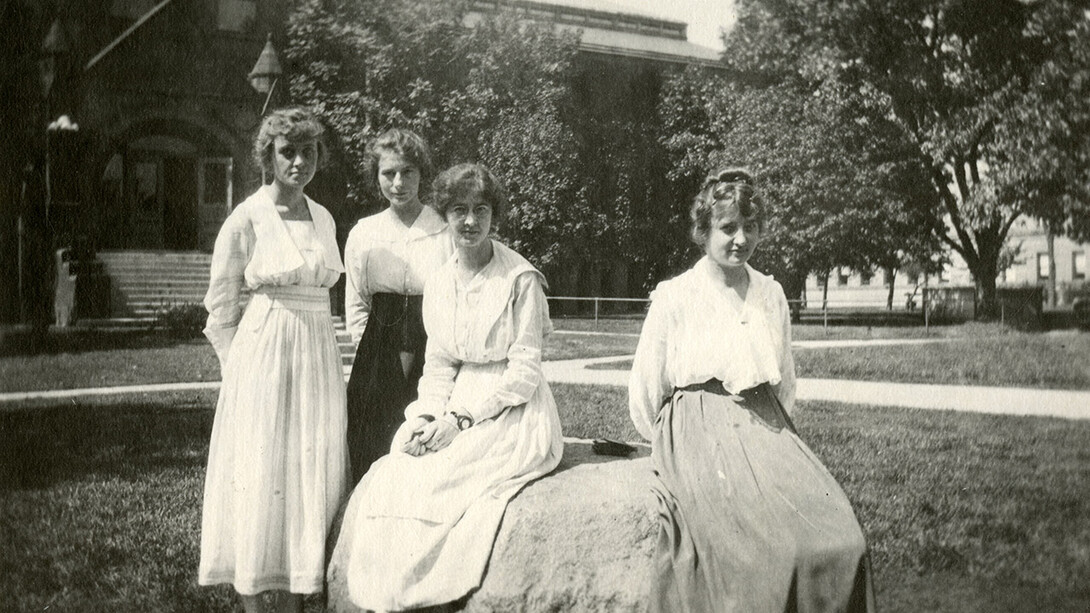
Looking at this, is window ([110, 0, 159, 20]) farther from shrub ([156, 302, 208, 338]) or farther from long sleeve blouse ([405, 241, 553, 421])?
long sleeve blouse ([405, 241, 553, 421])

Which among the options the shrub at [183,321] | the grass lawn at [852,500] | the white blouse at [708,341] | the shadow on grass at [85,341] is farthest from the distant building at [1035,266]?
the shrub at [183,321]

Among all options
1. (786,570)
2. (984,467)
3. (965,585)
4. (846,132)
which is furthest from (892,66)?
(786,570)

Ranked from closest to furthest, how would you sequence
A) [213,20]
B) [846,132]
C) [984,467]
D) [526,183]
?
[984,467] < [846,132] < [526,183] < [213,20]

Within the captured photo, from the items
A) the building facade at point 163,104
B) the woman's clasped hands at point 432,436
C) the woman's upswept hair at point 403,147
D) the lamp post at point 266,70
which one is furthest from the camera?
the building facade at point 163,104

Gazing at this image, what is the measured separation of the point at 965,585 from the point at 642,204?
7244 millimetres

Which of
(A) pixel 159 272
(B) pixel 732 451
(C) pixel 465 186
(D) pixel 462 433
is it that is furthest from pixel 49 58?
(A) pixel 159 272

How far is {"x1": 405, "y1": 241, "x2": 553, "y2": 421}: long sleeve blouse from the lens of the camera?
9.56 ft

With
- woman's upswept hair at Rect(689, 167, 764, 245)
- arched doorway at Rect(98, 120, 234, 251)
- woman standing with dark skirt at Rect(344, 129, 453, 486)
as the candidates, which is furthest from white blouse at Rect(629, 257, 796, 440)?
arched doorway at Rect(98, 120, 234, 251)

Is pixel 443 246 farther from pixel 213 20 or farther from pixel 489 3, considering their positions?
pixel 213 20

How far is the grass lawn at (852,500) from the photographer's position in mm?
3840

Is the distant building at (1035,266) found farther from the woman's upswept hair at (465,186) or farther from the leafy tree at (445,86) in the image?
the woman's upswept hair at (465,186)

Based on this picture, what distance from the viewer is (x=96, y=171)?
1842 cm

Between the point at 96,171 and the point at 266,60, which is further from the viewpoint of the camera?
the point at 96,171

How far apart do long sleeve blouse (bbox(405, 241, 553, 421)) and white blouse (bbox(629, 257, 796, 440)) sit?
1.20 feet
